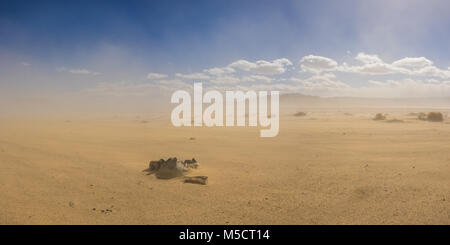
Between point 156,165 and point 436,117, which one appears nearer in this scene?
point 156,165

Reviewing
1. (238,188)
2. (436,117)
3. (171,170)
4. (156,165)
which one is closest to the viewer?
(238,188)

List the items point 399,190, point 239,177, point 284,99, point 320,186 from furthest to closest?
point 284,99 < point 239,177 < point 320,186 < point 399,190

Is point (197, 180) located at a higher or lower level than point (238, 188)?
higher

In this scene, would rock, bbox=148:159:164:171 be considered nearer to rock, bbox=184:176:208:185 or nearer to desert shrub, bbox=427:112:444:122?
rock, bbox=184:176:208:185

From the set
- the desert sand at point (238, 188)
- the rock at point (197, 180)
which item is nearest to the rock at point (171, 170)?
the desert sand at point (238, 188)

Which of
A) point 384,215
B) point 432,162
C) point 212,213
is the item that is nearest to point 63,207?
point 212,213

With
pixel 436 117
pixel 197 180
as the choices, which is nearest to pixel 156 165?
pixel 197 180

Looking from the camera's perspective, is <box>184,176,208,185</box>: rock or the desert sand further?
<box>184,176,208,185</box>: rock

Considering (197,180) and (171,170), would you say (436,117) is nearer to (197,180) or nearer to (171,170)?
(197,180)

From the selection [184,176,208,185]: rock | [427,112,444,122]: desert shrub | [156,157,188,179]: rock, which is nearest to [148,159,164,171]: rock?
[156,157,188,179]: rock

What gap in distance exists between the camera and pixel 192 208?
4754 millimetres

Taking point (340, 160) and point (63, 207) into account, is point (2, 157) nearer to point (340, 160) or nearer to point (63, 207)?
point (63, 207)

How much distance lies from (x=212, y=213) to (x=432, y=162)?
6446 mm
